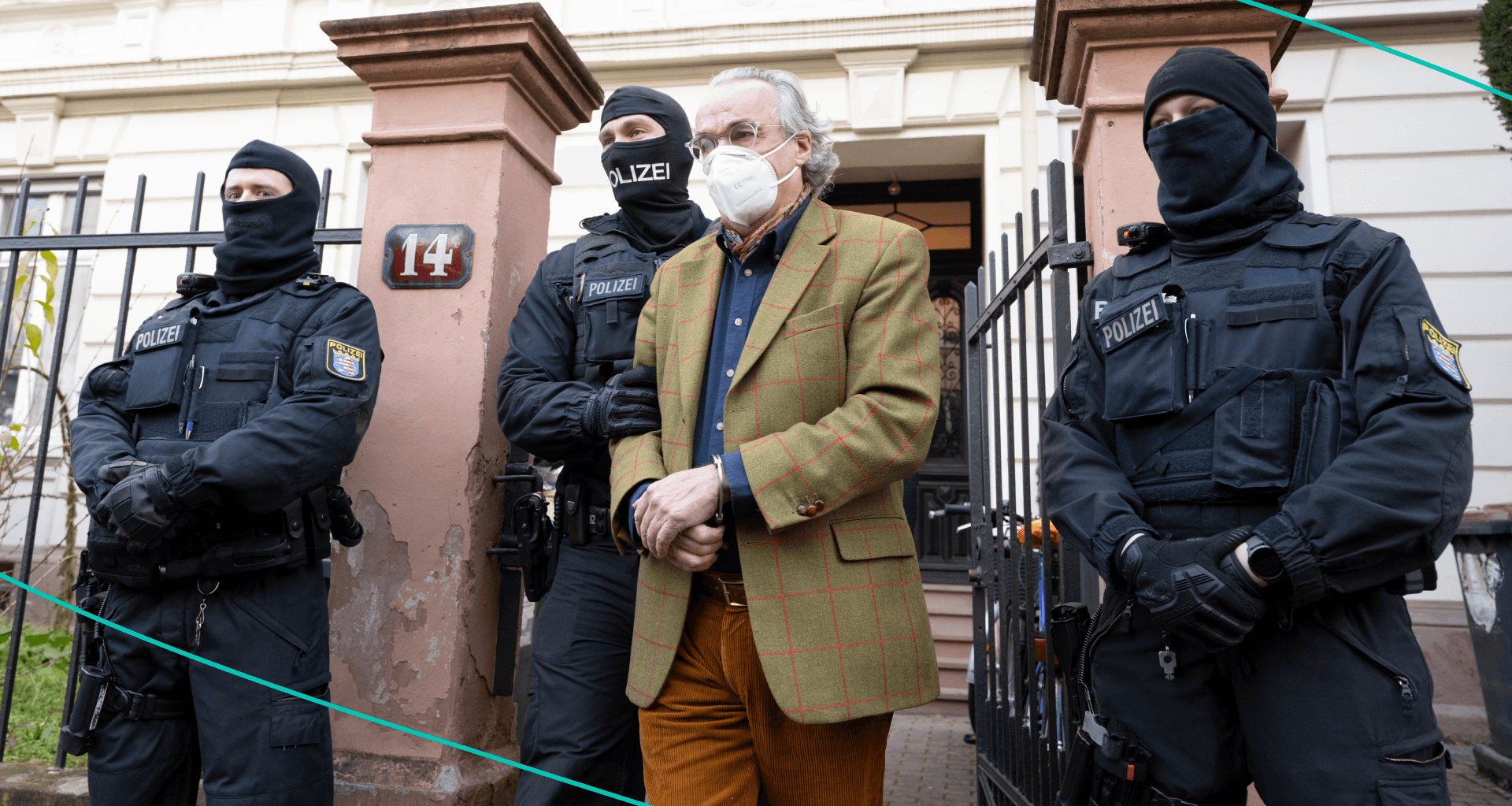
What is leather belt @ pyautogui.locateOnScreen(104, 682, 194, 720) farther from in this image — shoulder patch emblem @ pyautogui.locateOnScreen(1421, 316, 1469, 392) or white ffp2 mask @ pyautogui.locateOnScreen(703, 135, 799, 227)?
shoulder patch emblem @ pyautogui.locateOnScreen(1421, 316, 1469, 392)

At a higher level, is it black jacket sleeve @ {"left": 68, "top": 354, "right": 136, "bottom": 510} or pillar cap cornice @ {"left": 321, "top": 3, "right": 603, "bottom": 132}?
pillar cap cornice @ {"left": 321, "top": 3, "right": 603, "bottom": 132}

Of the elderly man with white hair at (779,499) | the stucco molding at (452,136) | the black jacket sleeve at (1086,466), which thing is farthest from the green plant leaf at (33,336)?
the black jacket sleeve at (1086,466)

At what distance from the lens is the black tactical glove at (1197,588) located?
1606 millimetres

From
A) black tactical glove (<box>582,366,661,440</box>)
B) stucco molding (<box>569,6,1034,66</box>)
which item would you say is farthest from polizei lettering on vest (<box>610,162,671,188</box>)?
stucco molding (<box>569,6,1034,66</box>)

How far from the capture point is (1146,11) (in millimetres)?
2658

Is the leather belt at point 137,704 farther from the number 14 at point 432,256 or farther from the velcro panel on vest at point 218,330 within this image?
Result: the number 14 at point 432,256

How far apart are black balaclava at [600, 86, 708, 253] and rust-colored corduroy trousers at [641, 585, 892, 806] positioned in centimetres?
126

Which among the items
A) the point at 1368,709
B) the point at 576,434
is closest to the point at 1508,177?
the point at 1368,709

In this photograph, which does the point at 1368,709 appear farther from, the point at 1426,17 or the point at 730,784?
the point at 1426,17

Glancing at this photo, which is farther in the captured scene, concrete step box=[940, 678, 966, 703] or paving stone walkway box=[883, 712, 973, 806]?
concrete step box=[940, 678, 966, 703]

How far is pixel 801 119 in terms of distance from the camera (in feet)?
6.93

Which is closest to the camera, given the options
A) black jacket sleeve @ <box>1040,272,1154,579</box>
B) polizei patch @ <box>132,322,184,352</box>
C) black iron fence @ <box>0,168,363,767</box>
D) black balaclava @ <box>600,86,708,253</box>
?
black jacket sleeve @ <box>1040,272,1154,579</box>

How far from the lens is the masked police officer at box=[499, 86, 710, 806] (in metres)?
2.28

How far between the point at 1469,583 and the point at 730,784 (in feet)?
13.7
